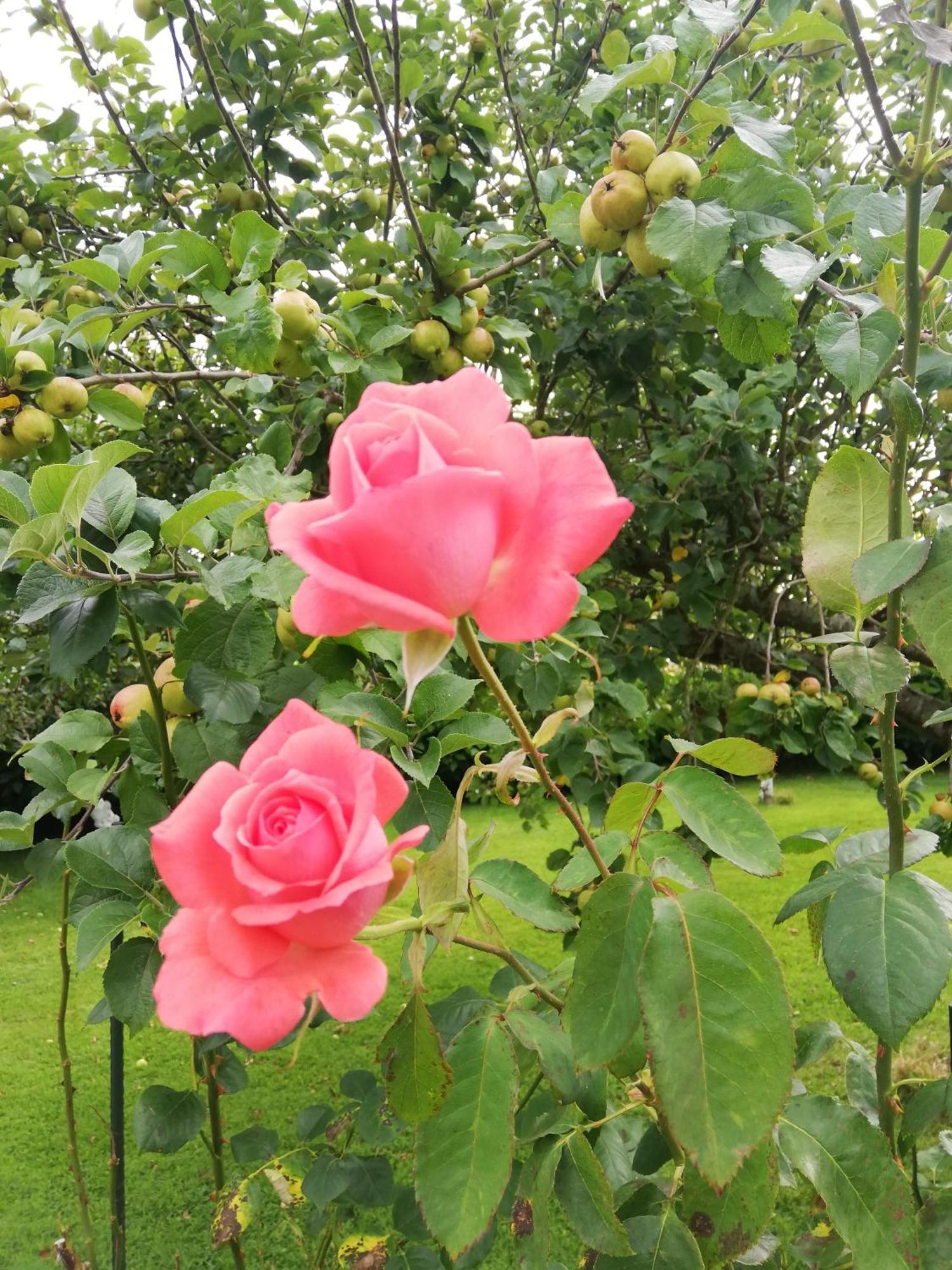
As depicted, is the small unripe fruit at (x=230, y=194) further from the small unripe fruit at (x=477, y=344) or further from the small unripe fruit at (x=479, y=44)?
the small unripe fruit at (x=477, y=344)

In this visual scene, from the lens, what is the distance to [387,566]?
351 mm

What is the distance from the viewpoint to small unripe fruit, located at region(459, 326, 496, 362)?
5.27 ft

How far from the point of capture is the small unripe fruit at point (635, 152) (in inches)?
42.6

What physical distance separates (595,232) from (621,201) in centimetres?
6

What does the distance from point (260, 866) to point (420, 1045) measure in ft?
1.12

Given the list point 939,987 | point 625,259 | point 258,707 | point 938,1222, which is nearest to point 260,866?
point 939,987

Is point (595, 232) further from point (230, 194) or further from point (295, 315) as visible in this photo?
point (230, 194)

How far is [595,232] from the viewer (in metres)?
1.11

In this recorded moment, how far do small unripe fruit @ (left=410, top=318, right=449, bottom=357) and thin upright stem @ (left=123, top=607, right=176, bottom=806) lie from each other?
0.74m

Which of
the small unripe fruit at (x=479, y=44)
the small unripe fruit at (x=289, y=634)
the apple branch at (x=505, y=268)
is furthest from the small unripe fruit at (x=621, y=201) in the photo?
the small unripe fruit at (x=479, y=44)

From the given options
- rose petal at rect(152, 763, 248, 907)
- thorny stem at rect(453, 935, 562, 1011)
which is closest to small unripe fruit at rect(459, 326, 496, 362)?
thorny stem at rect(453, 935, 562, 1011)

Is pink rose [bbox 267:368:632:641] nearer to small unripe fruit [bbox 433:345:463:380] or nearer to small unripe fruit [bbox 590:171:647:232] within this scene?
small unripe fruit [bbox 590:171:647:232]

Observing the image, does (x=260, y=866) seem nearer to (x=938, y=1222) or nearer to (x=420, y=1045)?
(x=420, y=1045)

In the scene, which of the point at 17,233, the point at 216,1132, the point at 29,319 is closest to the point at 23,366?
the point at 29,319
